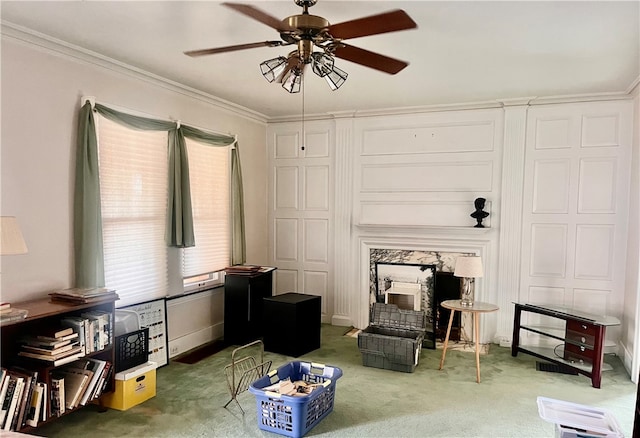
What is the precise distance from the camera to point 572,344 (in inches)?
156

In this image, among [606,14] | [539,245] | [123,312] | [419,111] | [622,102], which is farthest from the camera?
[419,111]

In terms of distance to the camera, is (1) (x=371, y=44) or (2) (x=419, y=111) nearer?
(1) (x=371, y=44)

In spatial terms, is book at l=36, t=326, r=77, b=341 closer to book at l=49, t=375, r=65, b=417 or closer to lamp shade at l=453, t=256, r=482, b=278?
book at l=49, t=375, r=65, b=417

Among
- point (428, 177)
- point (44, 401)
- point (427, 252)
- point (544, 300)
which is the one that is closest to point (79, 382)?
point (44, 401)

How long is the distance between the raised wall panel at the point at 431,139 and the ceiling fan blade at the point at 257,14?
3235mm

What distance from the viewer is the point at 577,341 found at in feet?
12.9

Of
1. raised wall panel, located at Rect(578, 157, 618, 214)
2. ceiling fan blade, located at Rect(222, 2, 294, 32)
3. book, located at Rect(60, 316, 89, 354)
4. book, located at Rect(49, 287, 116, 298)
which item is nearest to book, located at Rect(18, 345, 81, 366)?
book, located at Rect(60, 316, 89, 354)

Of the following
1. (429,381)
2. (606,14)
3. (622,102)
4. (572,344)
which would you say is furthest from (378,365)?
(622,102)

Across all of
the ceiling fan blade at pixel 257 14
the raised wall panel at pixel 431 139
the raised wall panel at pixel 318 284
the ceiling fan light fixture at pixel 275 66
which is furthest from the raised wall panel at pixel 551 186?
the ceiling fan blade at pixel 257 14

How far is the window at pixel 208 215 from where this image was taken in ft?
14.8

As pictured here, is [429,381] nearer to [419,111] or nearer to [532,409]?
[532,409]

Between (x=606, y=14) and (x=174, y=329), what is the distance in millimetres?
4223

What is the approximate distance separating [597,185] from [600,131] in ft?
1.77

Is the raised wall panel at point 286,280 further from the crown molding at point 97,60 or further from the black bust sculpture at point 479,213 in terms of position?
the black bust sculpture at point 479,213
